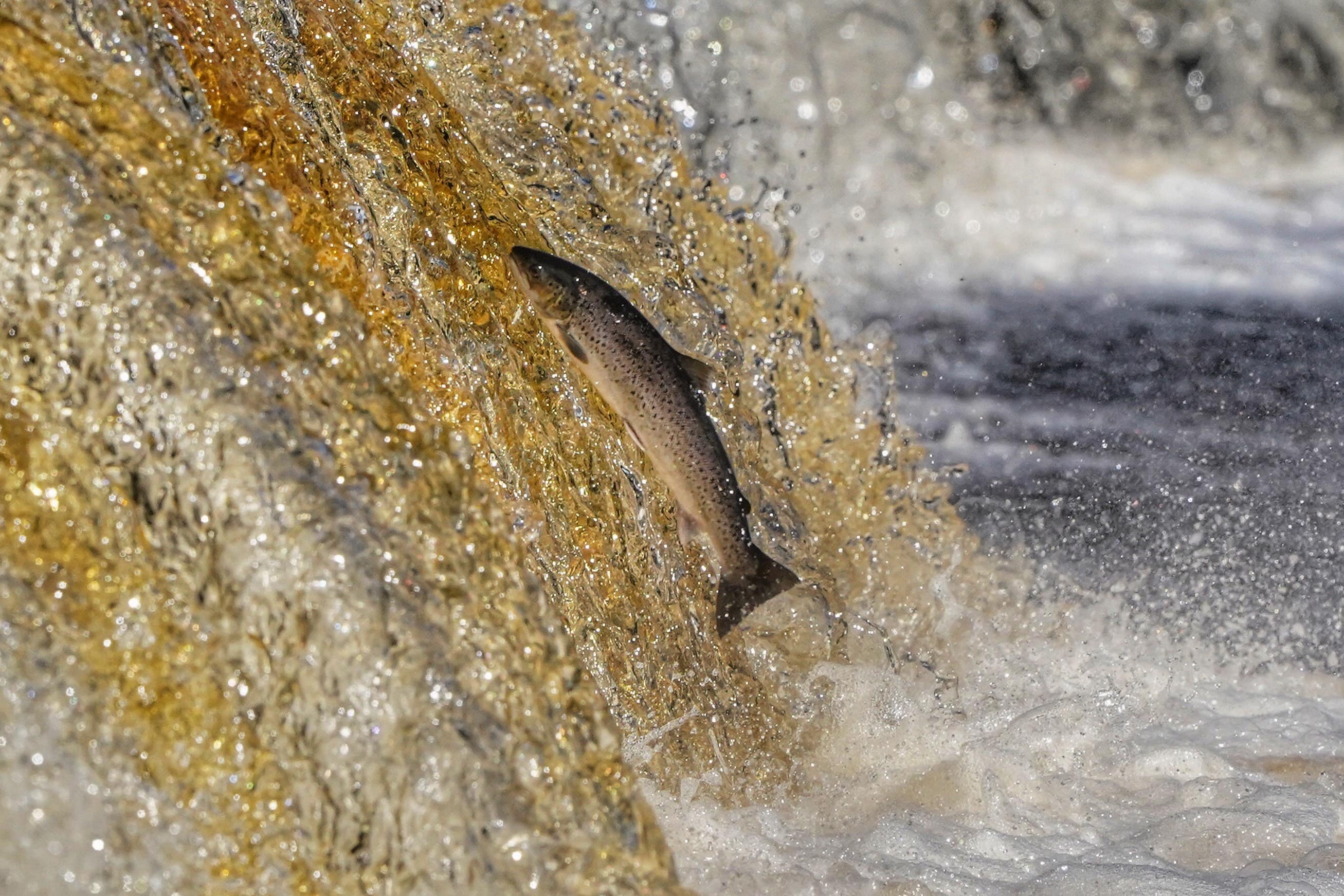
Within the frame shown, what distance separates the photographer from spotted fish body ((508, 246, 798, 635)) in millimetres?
2143

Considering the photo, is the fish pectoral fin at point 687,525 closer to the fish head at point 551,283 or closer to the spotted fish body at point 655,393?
the spotted fish body at point 655,393

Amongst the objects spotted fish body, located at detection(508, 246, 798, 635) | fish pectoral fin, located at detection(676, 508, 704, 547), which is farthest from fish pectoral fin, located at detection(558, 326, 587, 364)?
fish pectoral fin, located at detection(676, 508, 704, 547)

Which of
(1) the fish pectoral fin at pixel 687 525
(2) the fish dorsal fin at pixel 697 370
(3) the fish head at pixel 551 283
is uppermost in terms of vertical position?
(3) the fish head at pixel 551 283

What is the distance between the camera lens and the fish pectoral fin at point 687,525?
2.27 metres

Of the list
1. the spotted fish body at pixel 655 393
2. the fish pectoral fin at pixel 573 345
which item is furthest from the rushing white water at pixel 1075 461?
the fish pectoral fin at pixel 573 345

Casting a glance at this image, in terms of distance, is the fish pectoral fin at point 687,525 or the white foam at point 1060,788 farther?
the fish pectoral fin at point 687,525

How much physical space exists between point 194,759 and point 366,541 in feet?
0.93

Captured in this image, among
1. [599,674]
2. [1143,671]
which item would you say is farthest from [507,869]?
[1143,671]

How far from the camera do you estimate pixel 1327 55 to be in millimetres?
3432

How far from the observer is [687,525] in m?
2.28

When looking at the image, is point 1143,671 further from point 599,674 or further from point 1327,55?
point 1327,55

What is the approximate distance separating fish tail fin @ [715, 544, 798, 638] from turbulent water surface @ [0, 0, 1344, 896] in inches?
2.3

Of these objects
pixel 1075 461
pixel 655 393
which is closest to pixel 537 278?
pixel 655 393

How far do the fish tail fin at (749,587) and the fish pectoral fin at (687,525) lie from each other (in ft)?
0.34
